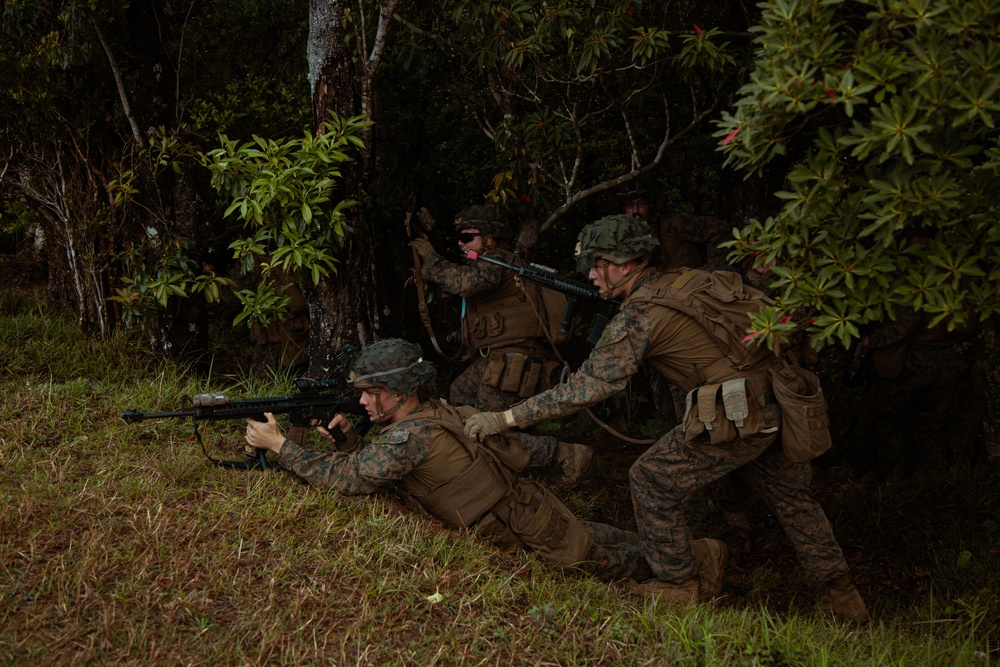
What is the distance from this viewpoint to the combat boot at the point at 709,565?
470cm

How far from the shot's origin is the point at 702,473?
446 cm

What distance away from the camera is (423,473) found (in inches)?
166

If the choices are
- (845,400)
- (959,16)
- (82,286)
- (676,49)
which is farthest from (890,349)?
(82,286)

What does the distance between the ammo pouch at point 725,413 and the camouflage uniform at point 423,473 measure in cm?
84

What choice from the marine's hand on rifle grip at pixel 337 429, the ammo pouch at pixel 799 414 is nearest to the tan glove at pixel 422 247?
the marine's hand on rifle grip at pixel 337 429

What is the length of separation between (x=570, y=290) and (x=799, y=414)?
1.61m

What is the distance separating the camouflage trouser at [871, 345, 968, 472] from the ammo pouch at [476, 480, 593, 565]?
11.2ft

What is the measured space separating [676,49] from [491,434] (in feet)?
11.3

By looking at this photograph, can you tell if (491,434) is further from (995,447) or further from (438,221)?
(995,447)

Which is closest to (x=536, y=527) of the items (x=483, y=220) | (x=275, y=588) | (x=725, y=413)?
(x=725, y=413)

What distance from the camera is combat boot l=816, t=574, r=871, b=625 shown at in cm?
466

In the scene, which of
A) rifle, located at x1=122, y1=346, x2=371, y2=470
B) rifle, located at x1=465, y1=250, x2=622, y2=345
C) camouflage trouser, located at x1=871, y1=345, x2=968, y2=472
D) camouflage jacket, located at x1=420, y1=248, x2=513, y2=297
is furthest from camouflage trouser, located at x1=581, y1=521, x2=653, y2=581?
camouflage trouser, located at x1=871, y1=345, x2=968, y2=472

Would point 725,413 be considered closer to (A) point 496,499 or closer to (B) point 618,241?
(B) point 618,241

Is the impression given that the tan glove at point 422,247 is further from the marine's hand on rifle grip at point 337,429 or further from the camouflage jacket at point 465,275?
the marine's hand on rifle grip at point 337,429
